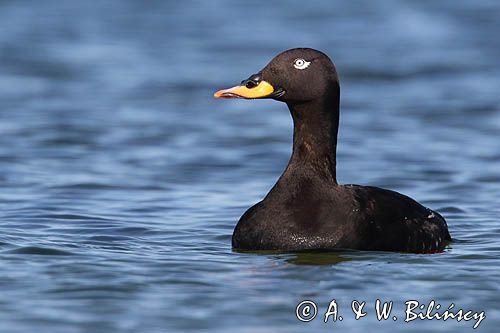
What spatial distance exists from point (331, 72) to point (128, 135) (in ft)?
21.0

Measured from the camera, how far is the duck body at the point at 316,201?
31.1ft

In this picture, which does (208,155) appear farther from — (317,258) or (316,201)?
(317,258)

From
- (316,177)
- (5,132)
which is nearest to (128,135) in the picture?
(5,132)

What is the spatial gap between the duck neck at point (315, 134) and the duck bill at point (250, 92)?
297 millimetres

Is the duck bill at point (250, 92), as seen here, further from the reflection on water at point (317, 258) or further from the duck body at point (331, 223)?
the reflection on water at point (317, 258)

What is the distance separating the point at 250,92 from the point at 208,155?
523 centimetres

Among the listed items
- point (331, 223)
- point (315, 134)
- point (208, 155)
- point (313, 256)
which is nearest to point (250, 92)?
point (315, 134)

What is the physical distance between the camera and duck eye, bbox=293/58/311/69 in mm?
9789

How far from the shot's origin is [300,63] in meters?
9.80

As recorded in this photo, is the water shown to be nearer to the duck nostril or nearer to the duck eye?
the duck nostril

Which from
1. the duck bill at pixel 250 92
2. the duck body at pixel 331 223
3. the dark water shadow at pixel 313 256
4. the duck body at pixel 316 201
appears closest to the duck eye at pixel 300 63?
the duck body at pixel 316 201

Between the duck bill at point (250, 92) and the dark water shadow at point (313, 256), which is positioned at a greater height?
the duck bill at point (250, 92)

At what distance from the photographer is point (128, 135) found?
1597 cm

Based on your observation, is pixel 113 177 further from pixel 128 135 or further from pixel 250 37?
pixel 250 37
